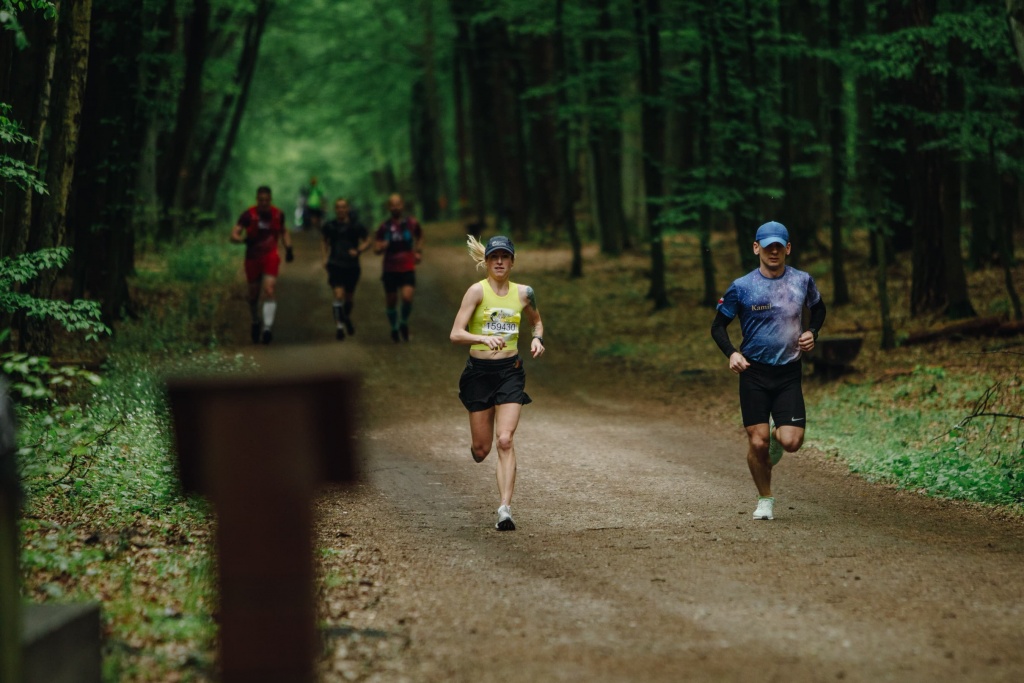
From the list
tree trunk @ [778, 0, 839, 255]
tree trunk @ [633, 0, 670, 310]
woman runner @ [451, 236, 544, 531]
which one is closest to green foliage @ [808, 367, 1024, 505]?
woman runner @ [451, 236, 544, 531]

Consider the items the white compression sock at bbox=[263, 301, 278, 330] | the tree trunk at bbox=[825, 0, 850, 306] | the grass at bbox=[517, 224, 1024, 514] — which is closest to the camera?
the grass at bbox=[517, 224, 1024, 514]

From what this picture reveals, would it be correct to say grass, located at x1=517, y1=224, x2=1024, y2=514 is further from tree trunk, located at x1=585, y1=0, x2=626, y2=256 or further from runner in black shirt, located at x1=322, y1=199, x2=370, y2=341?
runner in black shirt, located at x1=322, y1=199, x2=370, y2=341

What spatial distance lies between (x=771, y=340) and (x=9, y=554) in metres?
6.17

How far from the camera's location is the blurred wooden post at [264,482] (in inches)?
139

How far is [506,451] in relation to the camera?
27.5ft

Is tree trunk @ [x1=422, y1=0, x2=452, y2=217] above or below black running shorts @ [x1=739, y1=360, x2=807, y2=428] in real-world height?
above

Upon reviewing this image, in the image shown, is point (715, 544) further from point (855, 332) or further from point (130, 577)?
point (855, 332)

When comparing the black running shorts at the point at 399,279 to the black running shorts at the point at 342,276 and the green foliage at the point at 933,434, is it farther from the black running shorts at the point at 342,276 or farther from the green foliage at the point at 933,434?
the green foliage at the point at 933,434

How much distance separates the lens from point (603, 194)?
29.7 metres

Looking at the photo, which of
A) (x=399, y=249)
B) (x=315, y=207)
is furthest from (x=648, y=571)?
(x=315, y=207)

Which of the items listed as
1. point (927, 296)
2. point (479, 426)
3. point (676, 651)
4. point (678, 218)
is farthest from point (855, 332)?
point (676, 651)

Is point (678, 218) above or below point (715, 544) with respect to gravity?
above

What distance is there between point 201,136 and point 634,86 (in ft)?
49.4

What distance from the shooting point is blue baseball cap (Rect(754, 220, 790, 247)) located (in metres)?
8.36
